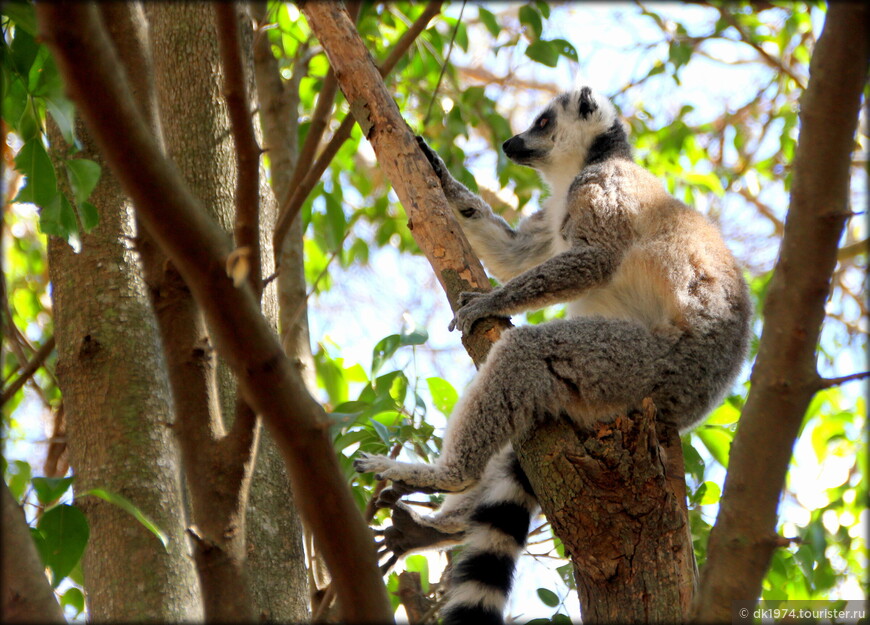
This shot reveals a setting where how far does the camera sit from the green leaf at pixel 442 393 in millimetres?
4277

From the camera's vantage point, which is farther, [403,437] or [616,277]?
[616,277]

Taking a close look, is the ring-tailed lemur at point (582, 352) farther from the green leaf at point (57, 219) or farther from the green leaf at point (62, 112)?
the green leaf at point (62, 112)

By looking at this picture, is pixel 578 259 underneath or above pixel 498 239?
underneath

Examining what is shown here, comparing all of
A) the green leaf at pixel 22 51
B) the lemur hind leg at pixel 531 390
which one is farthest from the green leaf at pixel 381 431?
the green leaf at pixel 22 51

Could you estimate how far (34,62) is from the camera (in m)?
2.71

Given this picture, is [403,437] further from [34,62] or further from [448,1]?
[448,1]

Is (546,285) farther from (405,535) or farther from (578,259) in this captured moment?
(405,535)

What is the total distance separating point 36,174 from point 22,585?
4.54 ft

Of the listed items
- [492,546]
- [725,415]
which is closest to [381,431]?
[492,546]

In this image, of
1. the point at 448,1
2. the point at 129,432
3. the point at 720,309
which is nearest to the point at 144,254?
the point at 129,432

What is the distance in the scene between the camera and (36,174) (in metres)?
2.56

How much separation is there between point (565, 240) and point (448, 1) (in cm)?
229

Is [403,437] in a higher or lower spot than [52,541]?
higher

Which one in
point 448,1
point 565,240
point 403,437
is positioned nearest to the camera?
point 403,437
